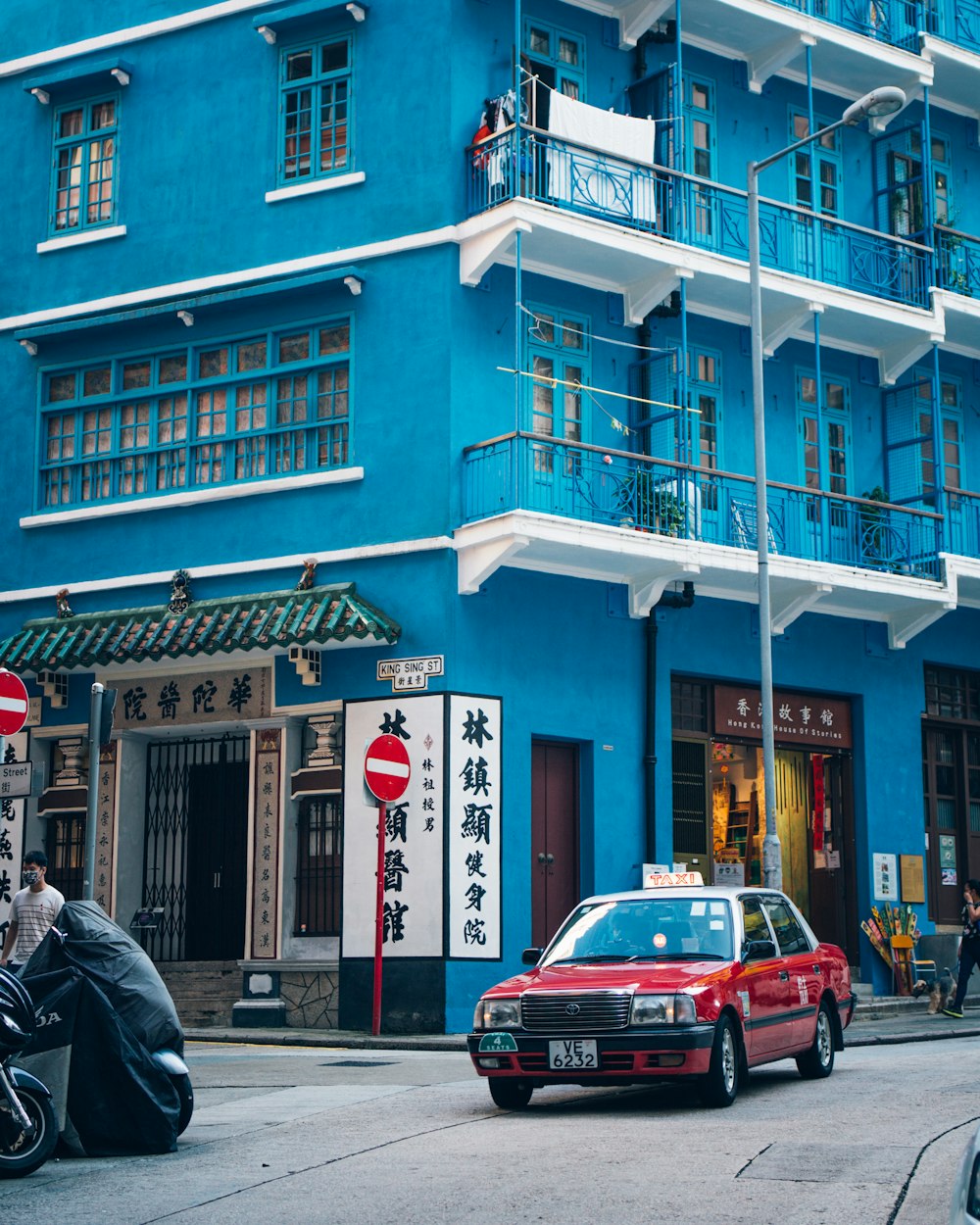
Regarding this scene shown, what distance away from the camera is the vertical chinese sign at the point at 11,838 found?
24500 millimetres

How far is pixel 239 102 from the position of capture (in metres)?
24.5

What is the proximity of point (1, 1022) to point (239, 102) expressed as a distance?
16915 mm

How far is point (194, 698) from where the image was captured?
23.9 metres

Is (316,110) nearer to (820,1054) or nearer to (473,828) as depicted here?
(473,828)

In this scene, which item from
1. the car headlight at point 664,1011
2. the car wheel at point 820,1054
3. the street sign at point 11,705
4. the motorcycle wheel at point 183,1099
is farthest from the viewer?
the car wheel at point 820,1054

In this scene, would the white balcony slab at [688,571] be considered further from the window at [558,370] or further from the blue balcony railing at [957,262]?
the blue balcony railing at [957,262]

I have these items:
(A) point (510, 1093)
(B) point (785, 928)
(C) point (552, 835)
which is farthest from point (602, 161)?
(A) point (510, 1093)

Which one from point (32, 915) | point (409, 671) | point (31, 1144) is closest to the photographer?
point (31, 1144)

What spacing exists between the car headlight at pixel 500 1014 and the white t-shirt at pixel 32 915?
5.69 meters

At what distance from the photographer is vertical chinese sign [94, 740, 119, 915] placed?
24.0m

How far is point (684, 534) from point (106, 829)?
8417mm

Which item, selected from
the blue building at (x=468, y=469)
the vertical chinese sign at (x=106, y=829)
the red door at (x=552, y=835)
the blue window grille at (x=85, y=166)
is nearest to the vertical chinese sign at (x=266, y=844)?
the blue building at (x=468, y=469)

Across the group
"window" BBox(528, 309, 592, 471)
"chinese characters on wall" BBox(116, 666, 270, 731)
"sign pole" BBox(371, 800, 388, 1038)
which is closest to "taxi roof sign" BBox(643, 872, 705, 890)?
"sign pole" BBox(371, 800, 388, 1038)

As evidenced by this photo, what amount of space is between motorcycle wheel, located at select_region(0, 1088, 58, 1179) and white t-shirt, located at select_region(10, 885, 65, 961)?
6835 millimetres
